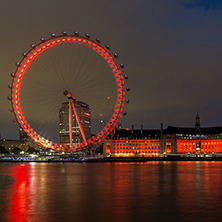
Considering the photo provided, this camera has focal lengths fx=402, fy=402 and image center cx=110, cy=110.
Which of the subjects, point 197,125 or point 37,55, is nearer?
point 37,55

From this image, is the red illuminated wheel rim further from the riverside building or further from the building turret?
the building turret

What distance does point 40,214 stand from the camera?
54.3 feet

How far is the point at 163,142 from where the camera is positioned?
171 meters

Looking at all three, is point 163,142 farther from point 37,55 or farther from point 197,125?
point 37,55

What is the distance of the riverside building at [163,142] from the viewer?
17062 cm

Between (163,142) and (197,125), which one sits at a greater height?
(197,125)

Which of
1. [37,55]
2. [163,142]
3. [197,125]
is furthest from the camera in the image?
[197,125]

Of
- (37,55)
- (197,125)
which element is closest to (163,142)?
(197,125)

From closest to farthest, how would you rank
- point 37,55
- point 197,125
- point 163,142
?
point 37,55 < point 163,142 < point 197,125

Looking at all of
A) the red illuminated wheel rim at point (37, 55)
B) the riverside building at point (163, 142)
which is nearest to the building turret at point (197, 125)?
the riverside building at point (163, 142)

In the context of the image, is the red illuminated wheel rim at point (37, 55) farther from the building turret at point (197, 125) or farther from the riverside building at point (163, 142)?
the building turret at point (197, 125)

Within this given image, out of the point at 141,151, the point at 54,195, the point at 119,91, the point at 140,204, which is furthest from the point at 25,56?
the point at 141,151

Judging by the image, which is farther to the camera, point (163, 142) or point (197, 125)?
point (197, 125)

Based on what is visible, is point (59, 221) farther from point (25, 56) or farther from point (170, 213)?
point (25, 56)
